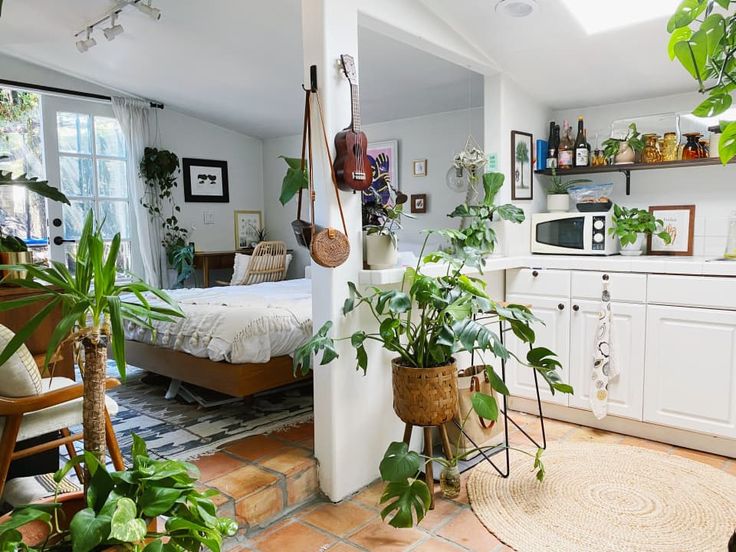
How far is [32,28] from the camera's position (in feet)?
13.0

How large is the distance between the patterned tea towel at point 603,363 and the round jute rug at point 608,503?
0.27 meters

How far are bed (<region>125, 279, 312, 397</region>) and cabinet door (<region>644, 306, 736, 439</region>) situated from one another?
1.81 metres

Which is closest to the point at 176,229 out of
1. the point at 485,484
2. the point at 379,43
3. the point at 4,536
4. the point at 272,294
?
the point at 272,294

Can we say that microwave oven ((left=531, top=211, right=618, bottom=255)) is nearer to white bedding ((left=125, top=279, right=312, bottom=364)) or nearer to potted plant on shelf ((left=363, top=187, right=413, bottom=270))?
potted plant on shelf ((left=363, top=187, right=413, bottom=270))

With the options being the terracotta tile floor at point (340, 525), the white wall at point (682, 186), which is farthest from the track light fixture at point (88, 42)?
the white wall at point (682, 186)

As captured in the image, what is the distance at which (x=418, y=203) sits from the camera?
193 inches

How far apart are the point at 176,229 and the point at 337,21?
4.06 meters

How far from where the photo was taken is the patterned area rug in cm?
253

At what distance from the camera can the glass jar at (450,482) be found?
7.47 ft

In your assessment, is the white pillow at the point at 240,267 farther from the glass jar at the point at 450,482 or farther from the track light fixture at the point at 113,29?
the glass jar at the point at 450,482

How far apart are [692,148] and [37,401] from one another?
10.8ft

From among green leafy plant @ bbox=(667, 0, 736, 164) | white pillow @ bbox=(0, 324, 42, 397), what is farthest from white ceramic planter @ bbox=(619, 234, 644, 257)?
white pillow @ bbox=(0, 324, 42, 397)

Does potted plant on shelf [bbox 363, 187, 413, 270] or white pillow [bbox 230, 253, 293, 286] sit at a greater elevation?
potted plant on shelf [bbox 363, 187, 413, 270]

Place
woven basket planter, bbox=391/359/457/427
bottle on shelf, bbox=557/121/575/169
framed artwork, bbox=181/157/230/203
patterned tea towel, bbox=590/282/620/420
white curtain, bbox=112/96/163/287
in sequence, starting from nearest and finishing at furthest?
woven basket planter, bbox=391/359/457/427 < patterned tea towel, bbox=590/282/620/420 < bottle on shelf, bbox=557/121/575/169 < white curtain, bbox=112/96/163/287 < framed artwork, bbox=181/157/230/203
